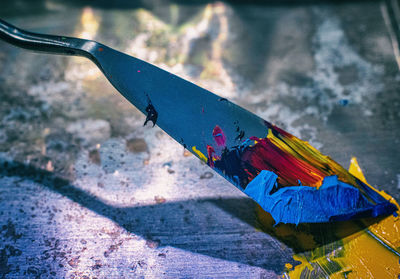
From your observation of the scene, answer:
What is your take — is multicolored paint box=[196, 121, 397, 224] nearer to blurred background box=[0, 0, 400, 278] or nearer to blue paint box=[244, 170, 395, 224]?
blue paint box=[244, 170, 395, 224]

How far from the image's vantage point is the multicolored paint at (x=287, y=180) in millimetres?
885

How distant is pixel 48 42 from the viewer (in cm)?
97

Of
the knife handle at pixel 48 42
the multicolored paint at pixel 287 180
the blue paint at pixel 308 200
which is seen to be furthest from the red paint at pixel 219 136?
the knife handle at pixel 48 42

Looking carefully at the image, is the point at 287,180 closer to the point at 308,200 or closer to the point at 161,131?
the point at 308,200

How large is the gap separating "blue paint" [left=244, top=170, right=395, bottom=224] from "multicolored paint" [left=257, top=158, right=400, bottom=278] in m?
0.05

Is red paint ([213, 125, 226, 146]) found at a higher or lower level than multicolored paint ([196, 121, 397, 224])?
higher

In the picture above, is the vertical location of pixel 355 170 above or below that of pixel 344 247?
above

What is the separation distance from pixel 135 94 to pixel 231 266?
0.57m

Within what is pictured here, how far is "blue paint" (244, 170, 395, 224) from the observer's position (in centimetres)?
88

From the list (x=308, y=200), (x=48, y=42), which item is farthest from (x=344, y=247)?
(x=48, y=42)

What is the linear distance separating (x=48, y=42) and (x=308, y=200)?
35.3 inches

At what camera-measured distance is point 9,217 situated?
103 cm

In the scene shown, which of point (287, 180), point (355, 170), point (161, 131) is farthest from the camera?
point (161, 131)

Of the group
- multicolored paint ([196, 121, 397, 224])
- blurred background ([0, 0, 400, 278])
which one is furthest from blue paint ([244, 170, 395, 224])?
blurred background ([0, 0, 400, 278])
